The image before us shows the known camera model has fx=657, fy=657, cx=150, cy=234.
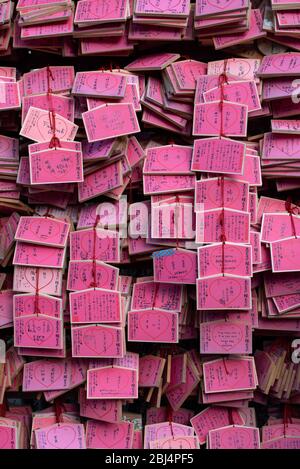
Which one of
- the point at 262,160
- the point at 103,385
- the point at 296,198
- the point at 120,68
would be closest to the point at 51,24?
the point at 120,68

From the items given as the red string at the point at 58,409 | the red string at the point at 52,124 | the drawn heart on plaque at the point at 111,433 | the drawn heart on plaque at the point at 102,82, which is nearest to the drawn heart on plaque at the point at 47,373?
the red string at the point at 58,409

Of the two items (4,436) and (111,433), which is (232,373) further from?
(4,436)

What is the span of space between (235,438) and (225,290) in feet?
1.59

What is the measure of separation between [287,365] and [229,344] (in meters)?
0.24

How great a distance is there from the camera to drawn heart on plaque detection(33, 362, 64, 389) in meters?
2.09

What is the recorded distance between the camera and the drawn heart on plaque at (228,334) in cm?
204

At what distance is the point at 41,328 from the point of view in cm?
206

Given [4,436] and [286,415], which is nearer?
[4,436]

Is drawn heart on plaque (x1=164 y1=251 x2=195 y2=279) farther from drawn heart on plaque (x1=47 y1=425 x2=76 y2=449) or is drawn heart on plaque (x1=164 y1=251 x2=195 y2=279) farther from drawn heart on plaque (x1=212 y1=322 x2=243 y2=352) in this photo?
drawn heart on plaque (x1=47 y1=425 x2=76 y2=449)

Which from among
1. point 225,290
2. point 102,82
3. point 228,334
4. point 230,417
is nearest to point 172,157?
point 102,82

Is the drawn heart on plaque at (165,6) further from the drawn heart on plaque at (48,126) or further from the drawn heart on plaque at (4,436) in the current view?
the drawn heart on plaque at (4,436)

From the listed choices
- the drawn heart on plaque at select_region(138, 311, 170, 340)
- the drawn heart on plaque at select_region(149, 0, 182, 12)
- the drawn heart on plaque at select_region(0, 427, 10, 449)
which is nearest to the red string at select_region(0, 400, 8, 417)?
the drawn heart on plaque at select_region(0, 427, 10, 449)

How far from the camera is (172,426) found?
82.7 inches

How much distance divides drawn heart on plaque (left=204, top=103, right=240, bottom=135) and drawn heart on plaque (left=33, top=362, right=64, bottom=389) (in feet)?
2.97
